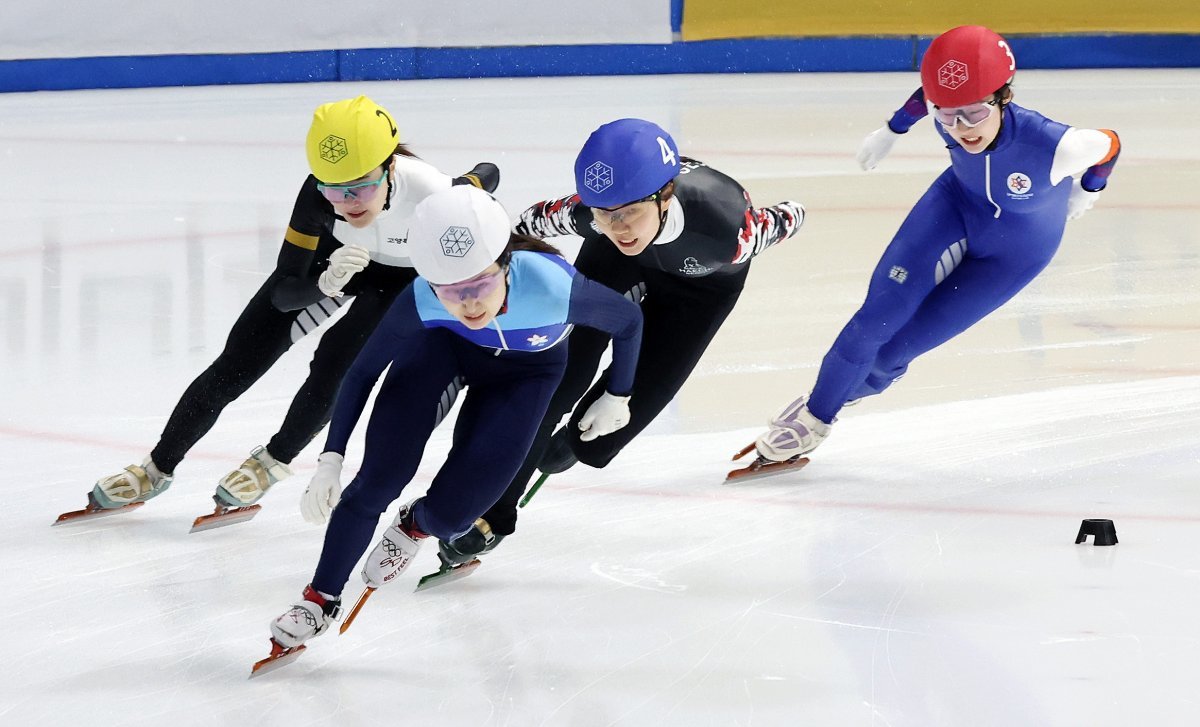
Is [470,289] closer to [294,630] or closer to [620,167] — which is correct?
[620,167]

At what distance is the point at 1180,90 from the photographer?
12633 millimetres

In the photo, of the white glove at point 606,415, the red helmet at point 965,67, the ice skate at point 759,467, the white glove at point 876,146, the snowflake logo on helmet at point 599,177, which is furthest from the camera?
the white glove at point 876,146

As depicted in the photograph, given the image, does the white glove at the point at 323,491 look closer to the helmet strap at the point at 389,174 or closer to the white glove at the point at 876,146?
the helmet strap at the point at 389,174

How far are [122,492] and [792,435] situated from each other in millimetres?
1762

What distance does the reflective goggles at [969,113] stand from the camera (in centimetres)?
374

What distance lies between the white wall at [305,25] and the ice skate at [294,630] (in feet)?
33.0

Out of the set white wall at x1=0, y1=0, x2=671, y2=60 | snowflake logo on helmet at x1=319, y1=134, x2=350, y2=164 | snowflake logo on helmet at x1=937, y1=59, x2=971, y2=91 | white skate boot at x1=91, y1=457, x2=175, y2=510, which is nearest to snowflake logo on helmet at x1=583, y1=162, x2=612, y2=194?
snowflake logo on helmet at x1=319, y1=134, x2=350, y2=164

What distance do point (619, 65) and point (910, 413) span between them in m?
9.60

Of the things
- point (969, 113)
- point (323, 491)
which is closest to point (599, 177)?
point (323, 491)

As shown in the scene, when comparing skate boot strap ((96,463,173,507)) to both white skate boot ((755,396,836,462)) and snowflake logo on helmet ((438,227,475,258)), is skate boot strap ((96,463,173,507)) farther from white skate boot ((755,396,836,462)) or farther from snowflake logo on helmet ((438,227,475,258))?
white skate boot ((755,396,836,462))

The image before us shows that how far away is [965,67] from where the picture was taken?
12.0ft

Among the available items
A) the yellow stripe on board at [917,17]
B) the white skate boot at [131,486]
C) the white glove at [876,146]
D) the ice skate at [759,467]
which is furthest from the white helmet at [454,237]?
the yellow stripe on board at [917,17]

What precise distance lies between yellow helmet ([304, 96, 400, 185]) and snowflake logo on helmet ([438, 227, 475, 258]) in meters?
0.60

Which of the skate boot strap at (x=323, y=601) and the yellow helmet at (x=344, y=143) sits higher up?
the yellow helmet at (x=344, y=143)
